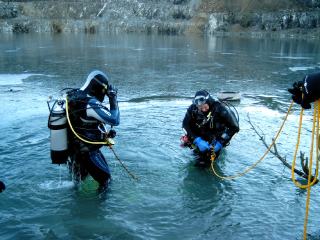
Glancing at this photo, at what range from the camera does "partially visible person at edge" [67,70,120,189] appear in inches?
222

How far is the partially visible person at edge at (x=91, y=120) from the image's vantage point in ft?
A: 18.5

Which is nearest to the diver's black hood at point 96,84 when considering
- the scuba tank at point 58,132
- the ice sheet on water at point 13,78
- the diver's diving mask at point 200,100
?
the scuba tank at point 58,132

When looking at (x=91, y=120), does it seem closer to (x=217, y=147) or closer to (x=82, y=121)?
(x=82, y=121)

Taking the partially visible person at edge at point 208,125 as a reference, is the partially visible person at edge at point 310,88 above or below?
above

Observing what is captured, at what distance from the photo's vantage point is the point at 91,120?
18.9ft

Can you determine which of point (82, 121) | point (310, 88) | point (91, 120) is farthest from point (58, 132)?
point (310, 88)

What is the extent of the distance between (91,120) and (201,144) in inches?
89.2

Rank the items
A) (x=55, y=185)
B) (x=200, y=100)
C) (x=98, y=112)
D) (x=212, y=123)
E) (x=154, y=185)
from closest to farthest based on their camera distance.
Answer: (x=98, y=112)
(x=55, y=185)
(x=154, y=185)
(x=200, y=100)
(x=212, y=123)

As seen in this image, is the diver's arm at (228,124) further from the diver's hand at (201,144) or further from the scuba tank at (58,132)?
the scuba tank at (58,132)

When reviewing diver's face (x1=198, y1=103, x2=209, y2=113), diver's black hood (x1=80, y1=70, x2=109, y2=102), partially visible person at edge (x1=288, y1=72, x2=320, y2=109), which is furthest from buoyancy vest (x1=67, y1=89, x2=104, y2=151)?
partially visible person at edge (x1=288, y1=72, x2=320, y2=109)

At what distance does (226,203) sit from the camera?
6168 mm

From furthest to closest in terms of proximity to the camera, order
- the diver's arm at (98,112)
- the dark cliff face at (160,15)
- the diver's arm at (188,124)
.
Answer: the dark cliff face at (160,15), the diver's arm at (188,124), the diver's arm at (98,112)

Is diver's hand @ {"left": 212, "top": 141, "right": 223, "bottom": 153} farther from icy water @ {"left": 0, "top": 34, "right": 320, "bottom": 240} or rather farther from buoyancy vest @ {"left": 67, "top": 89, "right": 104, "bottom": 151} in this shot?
buoyancy vest @ {"left": 67, "top": 89, "right": 104, "bottom": 151}

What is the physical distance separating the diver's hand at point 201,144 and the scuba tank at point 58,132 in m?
2.52
